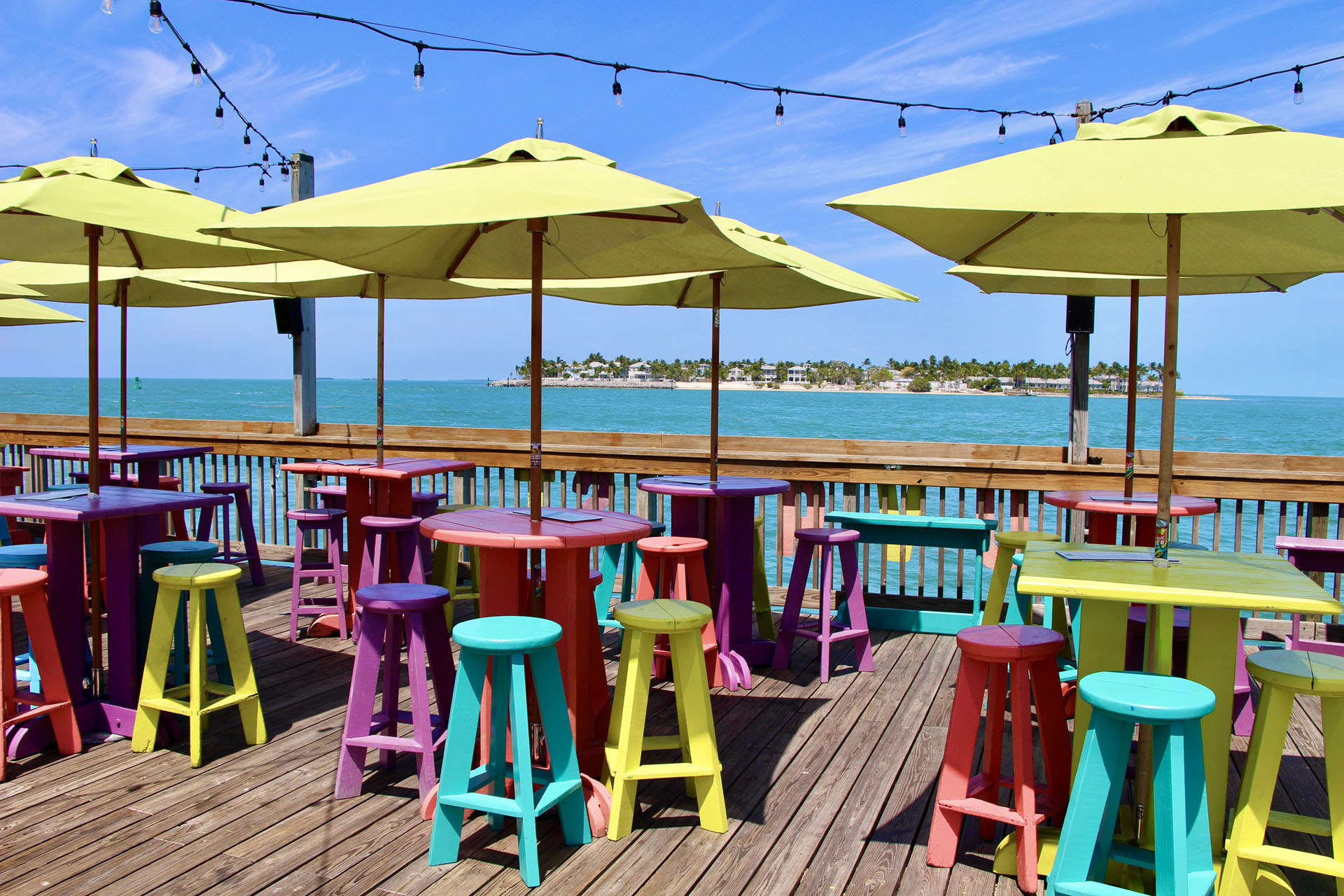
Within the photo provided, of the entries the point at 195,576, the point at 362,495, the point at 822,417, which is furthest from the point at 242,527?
the point at 822,417

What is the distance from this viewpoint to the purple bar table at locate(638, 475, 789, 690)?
4.35 m

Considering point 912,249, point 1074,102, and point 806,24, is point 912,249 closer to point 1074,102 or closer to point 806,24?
point 1074,102

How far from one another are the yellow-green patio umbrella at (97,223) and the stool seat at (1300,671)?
3.52 m

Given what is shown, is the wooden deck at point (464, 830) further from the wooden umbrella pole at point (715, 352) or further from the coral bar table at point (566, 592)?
the wooden umbrella pole at point (715, 352)

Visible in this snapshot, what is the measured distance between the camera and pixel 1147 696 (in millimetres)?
2025

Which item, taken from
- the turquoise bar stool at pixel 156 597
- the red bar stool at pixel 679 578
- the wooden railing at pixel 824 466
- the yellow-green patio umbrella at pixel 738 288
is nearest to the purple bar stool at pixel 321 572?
the wooden railing at pixel 824 466

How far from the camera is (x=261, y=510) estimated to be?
24.7 ft

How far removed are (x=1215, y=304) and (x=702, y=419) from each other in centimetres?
6195

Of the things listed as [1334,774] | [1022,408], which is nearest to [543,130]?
[1334,774]

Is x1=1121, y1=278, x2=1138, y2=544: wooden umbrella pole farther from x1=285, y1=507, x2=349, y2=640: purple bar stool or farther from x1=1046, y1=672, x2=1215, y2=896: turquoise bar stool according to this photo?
x1=285, y1=507, x2=349, y2=640: purple bar stool

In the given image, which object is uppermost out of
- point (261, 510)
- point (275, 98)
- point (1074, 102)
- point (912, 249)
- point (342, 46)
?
point (275, 98)

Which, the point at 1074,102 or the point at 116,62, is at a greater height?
the point at 116,62

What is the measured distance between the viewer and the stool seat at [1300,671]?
2.14 meters

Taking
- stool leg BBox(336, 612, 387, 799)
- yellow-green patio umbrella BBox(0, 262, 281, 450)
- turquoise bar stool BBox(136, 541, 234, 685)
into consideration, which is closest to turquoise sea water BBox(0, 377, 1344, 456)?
yellow-green patio umbrella BBox(0, 262, 281, 450)
